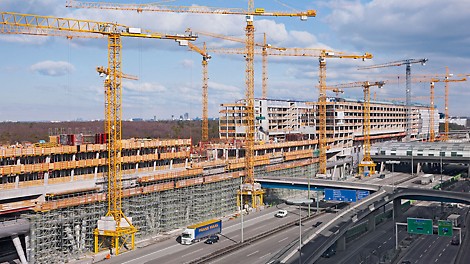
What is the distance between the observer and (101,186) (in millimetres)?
66125

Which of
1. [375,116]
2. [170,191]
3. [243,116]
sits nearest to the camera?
[170,191]

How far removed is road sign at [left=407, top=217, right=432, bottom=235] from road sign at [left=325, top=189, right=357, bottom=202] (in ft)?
65.7

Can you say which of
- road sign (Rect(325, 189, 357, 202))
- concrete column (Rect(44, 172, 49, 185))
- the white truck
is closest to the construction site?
concrete column (Rect(44, 172, 49, 185))

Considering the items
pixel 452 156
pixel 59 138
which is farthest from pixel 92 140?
pixel 452 156

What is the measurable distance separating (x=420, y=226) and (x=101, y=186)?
40.1m

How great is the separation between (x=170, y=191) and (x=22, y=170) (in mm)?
22736

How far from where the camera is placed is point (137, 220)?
2685 inches

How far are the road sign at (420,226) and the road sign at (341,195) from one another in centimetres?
2003

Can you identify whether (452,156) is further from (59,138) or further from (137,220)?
(59,138)

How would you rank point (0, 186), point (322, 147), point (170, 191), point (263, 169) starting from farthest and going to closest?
point (322, 147)
point (263, 169)
point (170, 191)
point (0, 186)

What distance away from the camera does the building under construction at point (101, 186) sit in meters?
55.1

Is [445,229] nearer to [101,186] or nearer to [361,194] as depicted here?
[361,194]

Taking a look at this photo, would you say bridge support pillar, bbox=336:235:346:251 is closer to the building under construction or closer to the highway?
the highway

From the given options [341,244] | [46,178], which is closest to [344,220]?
[341,244]
